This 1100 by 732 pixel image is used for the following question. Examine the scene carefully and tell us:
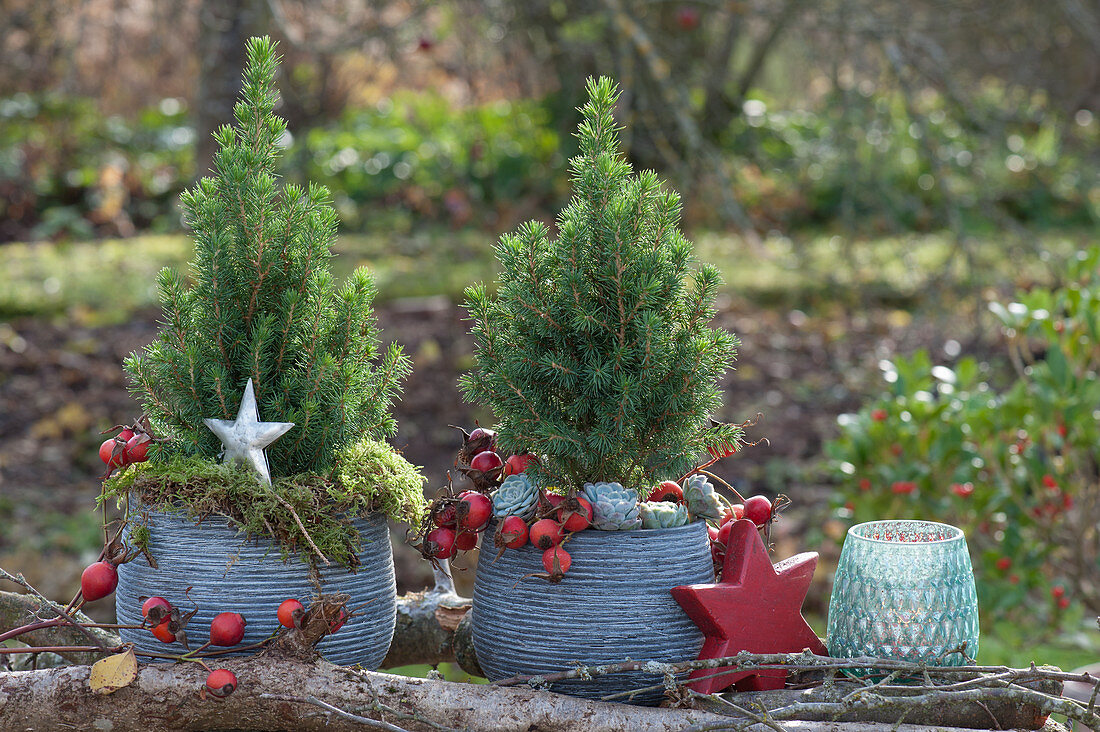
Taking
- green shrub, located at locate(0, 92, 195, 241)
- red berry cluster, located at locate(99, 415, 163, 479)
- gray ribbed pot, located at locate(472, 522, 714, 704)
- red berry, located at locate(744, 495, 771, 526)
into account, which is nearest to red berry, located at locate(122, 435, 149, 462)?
red berry cluster, located at locate(99, 415, 163, 479)

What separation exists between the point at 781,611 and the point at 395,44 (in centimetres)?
279

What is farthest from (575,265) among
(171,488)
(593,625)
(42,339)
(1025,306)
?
(42,339)

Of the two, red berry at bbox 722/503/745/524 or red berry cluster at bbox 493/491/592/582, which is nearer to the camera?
red berry cluster at bbox 493/491/592/582

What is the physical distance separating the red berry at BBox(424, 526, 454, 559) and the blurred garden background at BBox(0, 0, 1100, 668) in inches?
60.7

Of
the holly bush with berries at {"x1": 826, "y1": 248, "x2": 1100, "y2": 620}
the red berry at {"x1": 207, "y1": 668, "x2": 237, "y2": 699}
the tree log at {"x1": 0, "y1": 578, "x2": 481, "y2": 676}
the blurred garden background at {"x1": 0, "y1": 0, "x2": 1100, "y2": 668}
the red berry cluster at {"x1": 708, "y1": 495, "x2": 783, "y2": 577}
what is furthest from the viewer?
the blurred garden background at {"x1": 0, "y1": 0, "x2": 1100, "y2": 668}

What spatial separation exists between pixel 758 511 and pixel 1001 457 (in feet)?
5.20

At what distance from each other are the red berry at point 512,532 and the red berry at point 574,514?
45 mm

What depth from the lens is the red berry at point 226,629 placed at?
1136 millimetres

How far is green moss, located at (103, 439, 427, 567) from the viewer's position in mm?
1151

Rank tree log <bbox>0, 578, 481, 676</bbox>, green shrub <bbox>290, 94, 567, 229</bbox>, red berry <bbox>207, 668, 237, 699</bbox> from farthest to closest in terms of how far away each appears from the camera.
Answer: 1. green shrub <bbox>290, 94, 567, 229</bbox>
2. tree log <bbox>0, 578, 481, 676</bbox>
3. red berry <bbox>207, 668, 237, 699</bbox>

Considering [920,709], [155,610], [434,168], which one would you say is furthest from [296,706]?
[434,168]

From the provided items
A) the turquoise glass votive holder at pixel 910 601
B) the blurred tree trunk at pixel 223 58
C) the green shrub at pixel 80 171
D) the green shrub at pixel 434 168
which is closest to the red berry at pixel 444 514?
the turquoise glass votive holder at pixel 910 601

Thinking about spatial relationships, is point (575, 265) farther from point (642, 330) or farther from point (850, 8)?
point (850, 8)

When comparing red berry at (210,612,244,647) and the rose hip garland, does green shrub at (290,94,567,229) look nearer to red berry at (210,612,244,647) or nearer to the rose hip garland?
the rose hip garland
